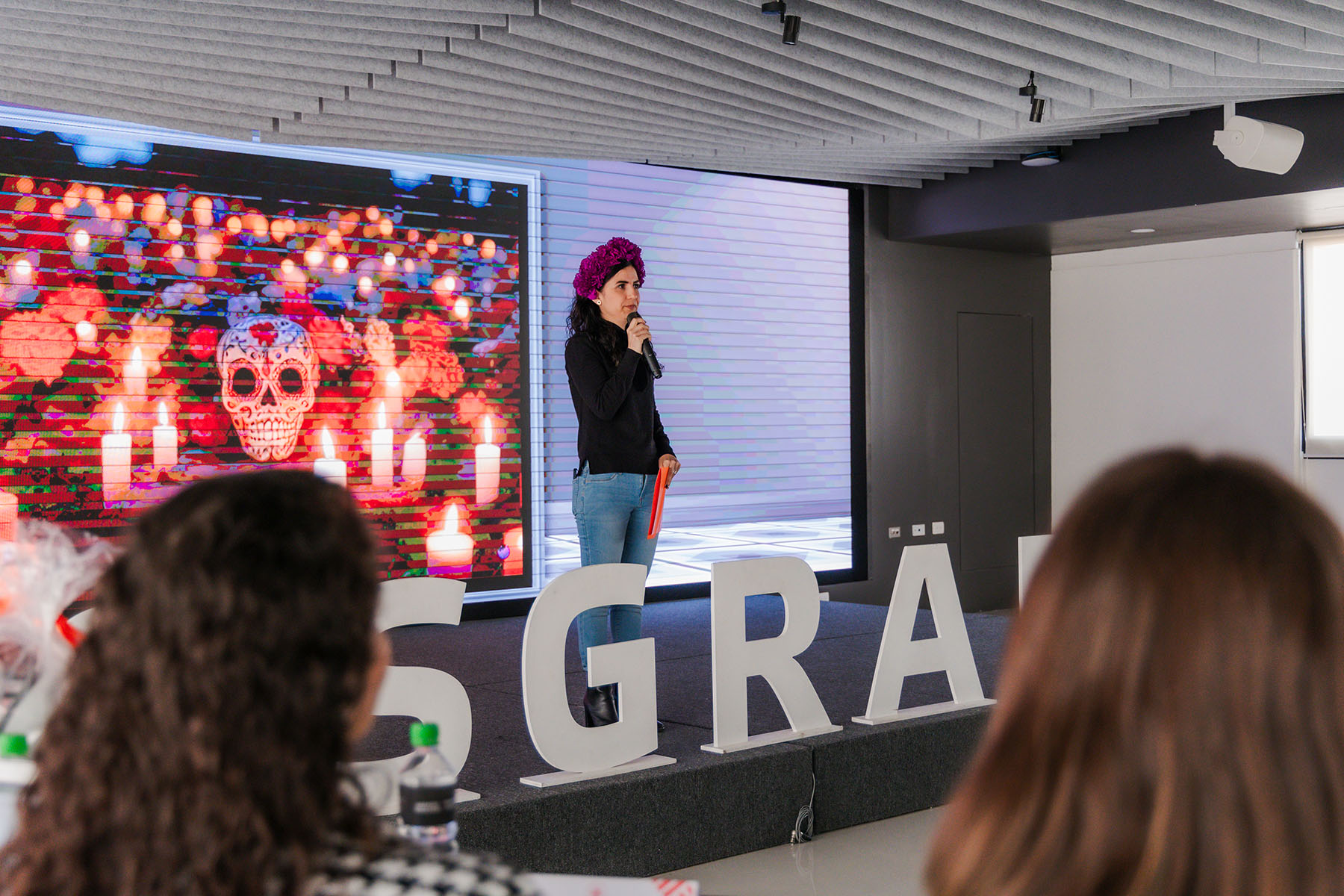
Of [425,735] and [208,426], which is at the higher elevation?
[208,426]

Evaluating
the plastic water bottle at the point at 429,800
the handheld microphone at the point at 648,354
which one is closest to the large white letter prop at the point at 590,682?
the handheld microphone at the point at 648,354

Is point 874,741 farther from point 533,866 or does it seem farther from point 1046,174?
point 1046,174

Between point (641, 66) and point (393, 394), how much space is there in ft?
7.50

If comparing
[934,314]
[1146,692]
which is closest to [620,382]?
[1146,692]

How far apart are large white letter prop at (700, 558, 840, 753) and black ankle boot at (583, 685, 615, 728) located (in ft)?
0.97

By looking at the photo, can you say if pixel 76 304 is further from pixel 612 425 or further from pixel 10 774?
pixel 10 774

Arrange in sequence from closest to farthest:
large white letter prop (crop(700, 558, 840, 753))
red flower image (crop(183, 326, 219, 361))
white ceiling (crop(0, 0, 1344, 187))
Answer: large white letter prop (crop(700, 558, 840, 753)) → white ceiling (crop(0, 0, 1344, 187)) → red flower image (crop(183, 326, 219, 361))

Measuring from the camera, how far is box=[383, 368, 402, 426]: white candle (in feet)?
19.8

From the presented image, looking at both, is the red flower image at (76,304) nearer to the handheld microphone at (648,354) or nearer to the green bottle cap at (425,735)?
the handheld microphone at (648,354)

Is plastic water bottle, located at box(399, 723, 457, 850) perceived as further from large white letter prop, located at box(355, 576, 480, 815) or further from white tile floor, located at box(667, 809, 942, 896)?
white tile floor, located at box(667, 809, 942, 896)

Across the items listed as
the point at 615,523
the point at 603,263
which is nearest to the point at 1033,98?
the point at 603,263

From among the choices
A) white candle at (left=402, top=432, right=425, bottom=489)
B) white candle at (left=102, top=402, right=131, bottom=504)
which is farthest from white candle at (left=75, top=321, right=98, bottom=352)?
white candle at (left=402, top=432, right=425, bottom=489)

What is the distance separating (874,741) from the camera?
12.2 feet

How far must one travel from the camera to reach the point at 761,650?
11.5ft
